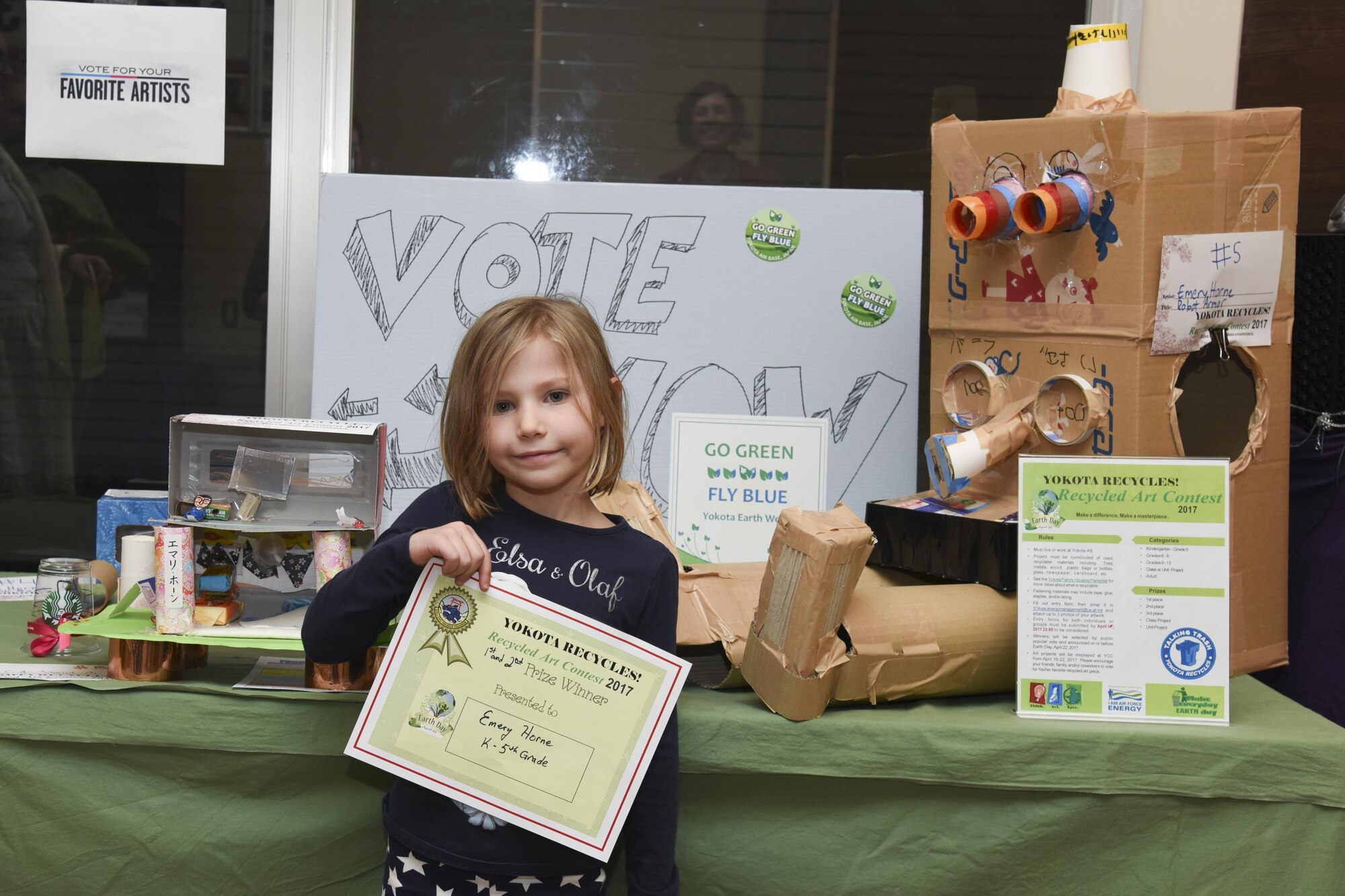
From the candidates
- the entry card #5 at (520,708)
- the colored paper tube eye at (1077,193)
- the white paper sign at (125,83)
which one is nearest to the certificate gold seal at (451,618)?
the entry card #5 at (520,708)

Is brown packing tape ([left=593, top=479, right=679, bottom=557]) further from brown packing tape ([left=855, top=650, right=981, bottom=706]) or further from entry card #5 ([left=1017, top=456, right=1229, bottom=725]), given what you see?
entry card #5 ([left=1017, top=456, right=1229, bottom=725])

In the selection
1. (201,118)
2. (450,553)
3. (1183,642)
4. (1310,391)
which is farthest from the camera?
(201,118)

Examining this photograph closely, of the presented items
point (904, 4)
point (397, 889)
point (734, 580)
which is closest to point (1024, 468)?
point (734, 580)

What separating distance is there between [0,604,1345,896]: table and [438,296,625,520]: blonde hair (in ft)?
1.13

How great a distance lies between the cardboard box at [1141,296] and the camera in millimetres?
1329

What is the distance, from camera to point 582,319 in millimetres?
1108

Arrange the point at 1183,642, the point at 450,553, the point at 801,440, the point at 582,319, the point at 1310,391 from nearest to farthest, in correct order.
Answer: the point at 450,553, the point at 582,319, the point at 1183,642, the point at 1310,391, the point at 801,440

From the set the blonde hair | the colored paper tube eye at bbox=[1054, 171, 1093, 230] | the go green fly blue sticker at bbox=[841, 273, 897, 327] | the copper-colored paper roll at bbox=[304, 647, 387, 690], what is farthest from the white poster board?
the blonde hair

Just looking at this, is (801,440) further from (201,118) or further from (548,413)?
(201,118)

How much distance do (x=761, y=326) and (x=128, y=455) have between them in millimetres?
1220

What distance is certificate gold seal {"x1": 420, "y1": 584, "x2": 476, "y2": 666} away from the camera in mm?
1048

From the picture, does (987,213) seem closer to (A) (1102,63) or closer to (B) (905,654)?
(A) (1102,63)

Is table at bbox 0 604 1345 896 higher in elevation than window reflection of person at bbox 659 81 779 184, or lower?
lower

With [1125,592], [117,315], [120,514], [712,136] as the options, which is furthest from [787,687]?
[117,315]
